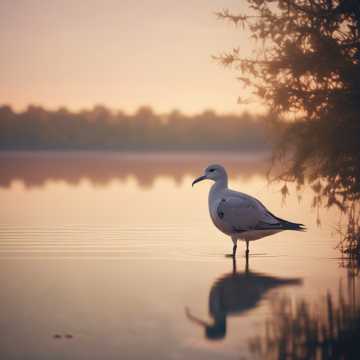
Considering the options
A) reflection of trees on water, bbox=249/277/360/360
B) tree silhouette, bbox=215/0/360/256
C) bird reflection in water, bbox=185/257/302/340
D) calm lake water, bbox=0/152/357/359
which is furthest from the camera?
tree silhouette, bbox=215/0/360/256

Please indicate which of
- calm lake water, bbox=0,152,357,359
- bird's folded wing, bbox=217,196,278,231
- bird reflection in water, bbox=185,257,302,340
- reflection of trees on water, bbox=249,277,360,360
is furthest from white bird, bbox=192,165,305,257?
reflection of trees on water, bbox=249,277,360,360

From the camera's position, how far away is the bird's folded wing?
1362 cm

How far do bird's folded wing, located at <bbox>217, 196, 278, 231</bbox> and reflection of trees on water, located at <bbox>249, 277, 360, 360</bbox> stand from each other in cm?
373

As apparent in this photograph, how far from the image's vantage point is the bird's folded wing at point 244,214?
44.7 feet

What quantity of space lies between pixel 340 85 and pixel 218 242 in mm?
4193

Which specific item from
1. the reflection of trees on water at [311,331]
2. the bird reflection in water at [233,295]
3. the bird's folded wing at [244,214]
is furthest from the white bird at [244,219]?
the reflection of trees on water at [311,331]

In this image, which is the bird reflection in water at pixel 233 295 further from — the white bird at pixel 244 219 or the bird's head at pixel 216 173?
the bird's head at pixel 216 173

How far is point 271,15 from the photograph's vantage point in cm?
1434

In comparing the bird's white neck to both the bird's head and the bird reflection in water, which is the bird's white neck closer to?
the bird's head

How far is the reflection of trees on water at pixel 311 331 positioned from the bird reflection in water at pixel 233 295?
0.40 meters

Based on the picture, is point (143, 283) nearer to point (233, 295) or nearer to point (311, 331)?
point (233, 295)

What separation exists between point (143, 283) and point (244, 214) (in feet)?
11.3

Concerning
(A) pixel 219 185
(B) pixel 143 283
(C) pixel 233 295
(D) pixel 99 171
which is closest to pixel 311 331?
(C) pixel 233 295

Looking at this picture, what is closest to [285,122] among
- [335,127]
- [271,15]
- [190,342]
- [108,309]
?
[335,127]
